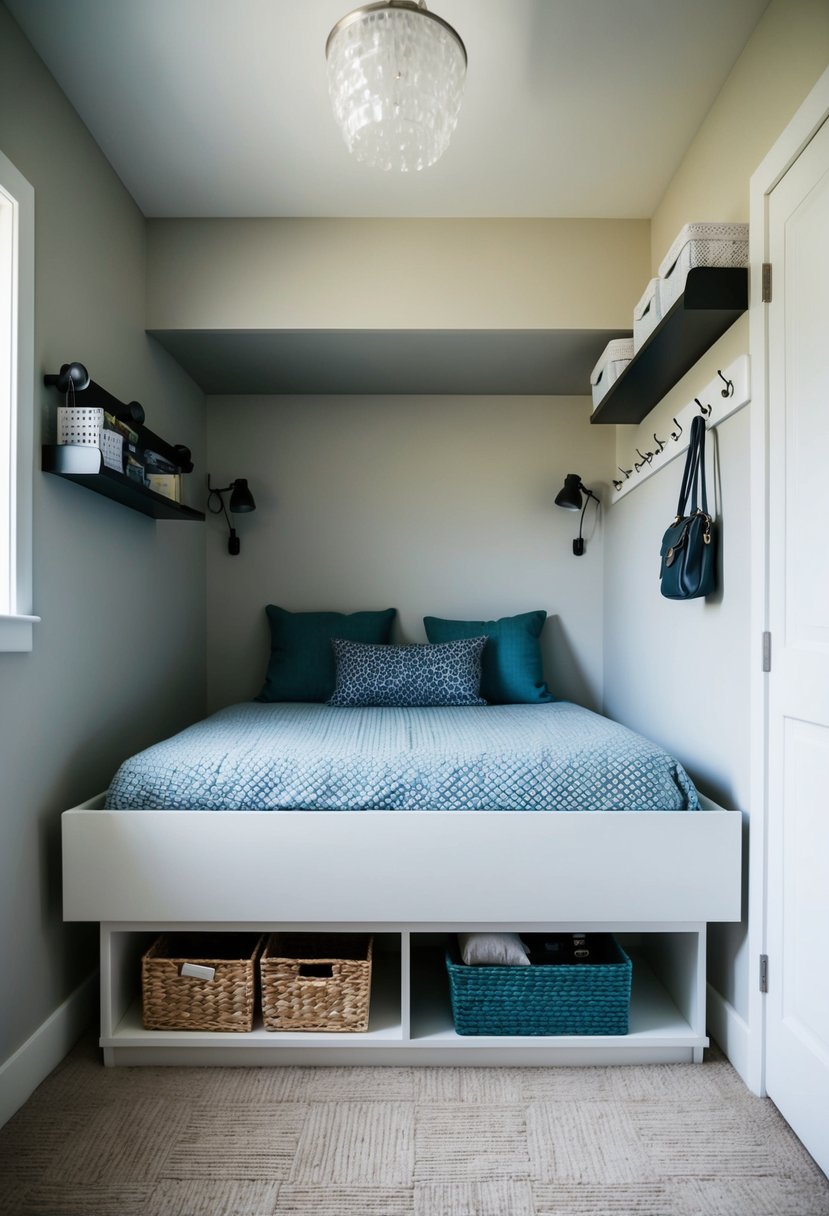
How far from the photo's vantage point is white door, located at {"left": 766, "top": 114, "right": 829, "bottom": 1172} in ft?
4.99

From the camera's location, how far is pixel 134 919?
1.88 meters

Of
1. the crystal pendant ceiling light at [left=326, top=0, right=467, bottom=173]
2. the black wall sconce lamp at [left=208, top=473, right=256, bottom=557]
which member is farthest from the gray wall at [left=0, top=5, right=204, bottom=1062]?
the crystal pendant ceiling light at [left=326, top=0, right=467, bottom=173]

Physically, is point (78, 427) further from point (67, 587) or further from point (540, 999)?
point (540, 999)

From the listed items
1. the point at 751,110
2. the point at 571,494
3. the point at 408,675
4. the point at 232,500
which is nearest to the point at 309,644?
the point at 408,675

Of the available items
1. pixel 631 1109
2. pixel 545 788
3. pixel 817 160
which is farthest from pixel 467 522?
pixel 631 1109

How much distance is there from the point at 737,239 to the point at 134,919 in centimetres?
217

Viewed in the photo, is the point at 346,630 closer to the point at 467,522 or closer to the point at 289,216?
the point at 467,522

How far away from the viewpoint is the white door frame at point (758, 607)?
1.75 m

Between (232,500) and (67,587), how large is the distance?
122 cm

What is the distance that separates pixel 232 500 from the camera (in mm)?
3201

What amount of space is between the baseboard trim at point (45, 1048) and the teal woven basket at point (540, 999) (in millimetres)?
987

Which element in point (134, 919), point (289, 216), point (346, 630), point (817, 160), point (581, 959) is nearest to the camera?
point (817, 160)

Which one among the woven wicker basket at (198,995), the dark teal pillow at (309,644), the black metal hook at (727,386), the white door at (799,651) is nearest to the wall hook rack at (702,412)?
the black metal hook at (727,386)

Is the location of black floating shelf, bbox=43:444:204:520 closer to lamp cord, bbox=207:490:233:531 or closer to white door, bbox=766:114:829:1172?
lamp cord, bbox=207:490:233:531
